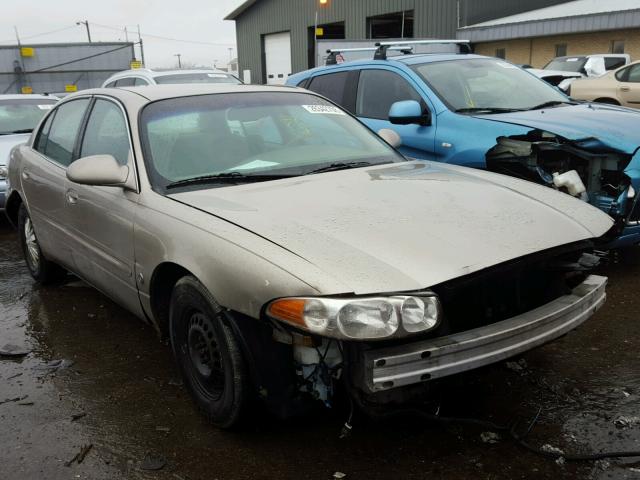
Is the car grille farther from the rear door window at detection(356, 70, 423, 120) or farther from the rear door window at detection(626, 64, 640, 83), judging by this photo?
the rear door window at detection(626, 64, 640, 83)

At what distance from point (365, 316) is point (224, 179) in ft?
4.46

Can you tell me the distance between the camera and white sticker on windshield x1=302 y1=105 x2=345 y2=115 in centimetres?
394

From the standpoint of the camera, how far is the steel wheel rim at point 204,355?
8.89 feet

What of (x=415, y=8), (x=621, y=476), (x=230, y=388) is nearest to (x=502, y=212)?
(x=621, y=476)

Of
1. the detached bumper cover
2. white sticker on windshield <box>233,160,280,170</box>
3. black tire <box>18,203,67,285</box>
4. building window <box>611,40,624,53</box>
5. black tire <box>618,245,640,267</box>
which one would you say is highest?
building window <box>611,40,624,53</box>

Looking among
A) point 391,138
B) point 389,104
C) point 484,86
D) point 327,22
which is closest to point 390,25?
point 327,22

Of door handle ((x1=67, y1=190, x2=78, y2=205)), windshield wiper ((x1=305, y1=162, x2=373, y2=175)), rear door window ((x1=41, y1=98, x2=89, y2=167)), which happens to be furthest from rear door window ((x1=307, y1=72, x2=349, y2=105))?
door handle ((x1=67, y1=190, x2=78, y2=205))

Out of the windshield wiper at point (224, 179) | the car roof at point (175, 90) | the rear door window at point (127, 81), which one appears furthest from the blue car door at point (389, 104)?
the rear door window at point (127, 81)

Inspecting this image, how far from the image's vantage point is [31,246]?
506 cm

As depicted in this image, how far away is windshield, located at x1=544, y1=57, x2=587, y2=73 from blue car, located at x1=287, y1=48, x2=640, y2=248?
12.2m

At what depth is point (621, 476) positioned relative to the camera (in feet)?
7.82

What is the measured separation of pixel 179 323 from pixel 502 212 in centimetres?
159

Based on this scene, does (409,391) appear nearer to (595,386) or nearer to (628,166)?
(595,386)

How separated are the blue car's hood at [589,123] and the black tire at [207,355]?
3.13 metres
